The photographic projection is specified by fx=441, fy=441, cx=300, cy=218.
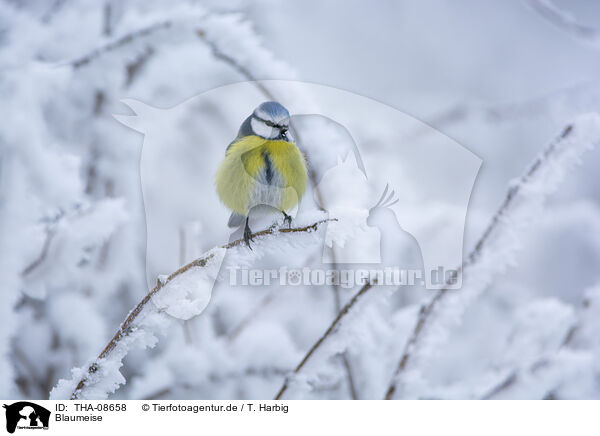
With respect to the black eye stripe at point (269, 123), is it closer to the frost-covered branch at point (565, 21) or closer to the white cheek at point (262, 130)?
the white cheek at point (262, 130)

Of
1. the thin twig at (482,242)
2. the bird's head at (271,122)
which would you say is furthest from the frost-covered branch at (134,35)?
the thin twig at (482,242)

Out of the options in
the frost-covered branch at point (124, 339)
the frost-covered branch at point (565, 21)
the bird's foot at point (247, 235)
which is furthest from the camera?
the frost-covered branch at point (565, 21)

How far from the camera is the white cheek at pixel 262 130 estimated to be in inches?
24.0

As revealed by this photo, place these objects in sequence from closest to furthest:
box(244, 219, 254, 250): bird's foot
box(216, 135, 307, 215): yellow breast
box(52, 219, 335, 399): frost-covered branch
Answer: box(52, 219, 335, 399): frost-covered branch, box(244, 219, 254, 250): bird's foot, box(216, 135, 307, 215): yellow breast

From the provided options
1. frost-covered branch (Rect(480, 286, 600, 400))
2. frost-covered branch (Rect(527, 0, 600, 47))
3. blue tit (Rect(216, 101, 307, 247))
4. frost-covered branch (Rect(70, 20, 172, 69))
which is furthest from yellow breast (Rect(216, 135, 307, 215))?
frost-covered branch (Rect(527, 0, 600, 47))

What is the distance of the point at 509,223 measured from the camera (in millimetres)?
489

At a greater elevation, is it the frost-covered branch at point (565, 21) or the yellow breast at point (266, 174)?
the frost-covered branch at point (565, 21)

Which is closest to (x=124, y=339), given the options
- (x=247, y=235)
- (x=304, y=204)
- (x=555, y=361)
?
(x=247, y=235)

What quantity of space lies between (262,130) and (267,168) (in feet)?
0.20

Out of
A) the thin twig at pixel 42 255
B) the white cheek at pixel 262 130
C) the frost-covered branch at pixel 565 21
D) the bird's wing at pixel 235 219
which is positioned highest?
the frost-covered branch at pixel 565 21
